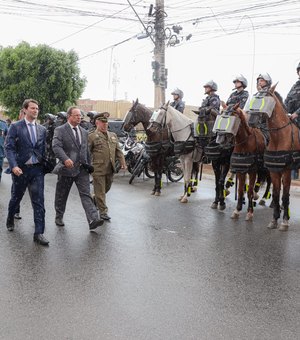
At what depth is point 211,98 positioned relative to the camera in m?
10.4

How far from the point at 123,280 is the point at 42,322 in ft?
4.53

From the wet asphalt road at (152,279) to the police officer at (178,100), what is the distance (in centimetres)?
391

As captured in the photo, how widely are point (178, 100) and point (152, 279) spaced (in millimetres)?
7443

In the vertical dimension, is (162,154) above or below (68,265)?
above

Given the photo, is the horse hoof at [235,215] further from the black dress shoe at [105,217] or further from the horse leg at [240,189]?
the black dress shoe at [105,217]

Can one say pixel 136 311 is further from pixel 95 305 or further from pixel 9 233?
pixel 9 233

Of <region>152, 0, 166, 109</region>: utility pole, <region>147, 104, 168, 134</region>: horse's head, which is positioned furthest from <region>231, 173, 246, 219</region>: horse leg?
<region>152, 0, 166, 109</region>: utility pole

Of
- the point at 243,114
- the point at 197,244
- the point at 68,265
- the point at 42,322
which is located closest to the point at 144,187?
the point at 243,114

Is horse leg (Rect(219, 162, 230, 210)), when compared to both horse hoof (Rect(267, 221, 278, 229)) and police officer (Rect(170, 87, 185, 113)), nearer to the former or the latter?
horse hoof (Rect(267, 221, 278, 229))

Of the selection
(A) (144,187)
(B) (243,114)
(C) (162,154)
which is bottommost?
(A) (144,187)

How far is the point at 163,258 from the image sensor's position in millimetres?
6324

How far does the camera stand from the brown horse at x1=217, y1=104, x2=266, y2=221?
328 inches

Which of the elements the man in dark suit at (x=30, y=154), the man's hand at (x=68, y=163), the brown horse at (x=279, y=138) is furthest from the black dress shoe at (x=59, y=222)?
the brown horse at (x=279, y=138)

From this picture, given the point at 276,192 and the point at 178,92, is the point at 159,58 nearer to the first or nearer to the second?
→ the point at 178,92
